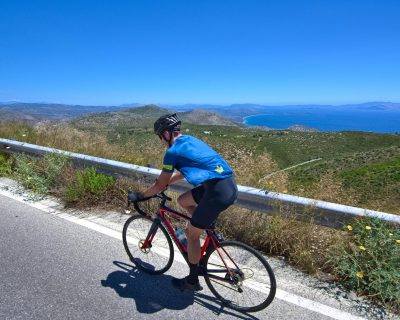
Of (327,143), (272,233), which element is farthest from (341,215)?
(327,143)

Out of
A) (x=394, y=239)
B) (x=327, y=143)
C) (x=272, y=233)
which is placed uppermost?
(x=394, y=239)

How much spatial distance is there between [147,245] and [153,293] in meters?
0.67

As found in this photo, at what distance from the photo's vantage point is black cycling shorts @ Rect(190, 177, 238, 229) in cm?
330

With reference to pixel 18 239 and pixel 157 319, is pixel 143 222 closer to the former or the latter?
pixel 157 319

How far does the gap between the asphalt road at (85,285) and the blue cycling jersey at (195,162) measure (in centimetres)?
128

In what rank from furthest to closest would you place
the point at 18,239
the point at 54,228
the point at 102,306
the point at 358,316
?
the point at 54,228 < the point at 18,239 < the point at 102,306 < the point at 358,316

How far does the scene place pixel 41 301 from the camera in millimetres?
3572

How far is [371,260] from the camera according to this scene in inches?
145

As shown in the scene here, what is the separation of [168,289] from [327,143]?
95.0 m

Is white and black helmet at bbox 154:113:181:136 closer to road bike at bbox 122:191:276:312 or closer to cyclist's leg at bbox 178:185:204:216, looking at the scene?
cyclist's leg at bbox 178:185:204:216

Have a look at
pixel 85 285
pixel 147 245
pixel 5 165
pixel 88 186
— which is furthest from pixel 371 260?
pixel 5 165

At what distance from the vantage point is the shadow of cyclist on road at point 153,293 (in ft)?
11.6

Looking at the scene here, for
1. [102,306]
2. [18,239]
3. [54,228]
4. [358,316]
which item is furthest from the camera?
[54,228]

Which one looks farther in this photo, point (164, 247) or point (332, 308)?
point (164, 247)
